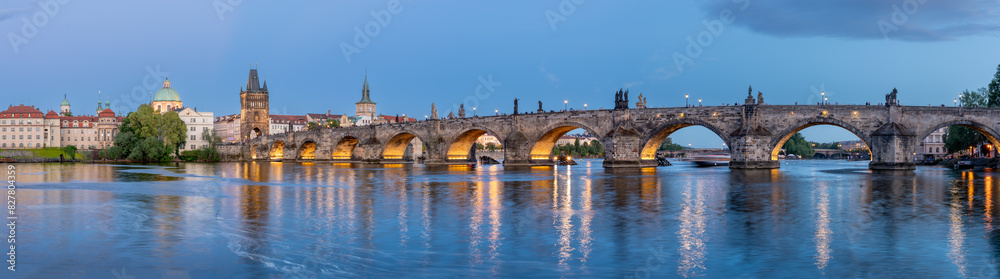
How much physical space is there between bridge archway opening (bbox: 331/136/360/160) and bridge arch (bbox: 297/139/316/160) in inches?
257

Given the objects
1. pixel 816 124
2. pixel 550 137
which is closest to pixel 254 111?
pixel 550 137

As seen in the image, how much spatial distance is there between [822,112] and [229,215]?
149 ft

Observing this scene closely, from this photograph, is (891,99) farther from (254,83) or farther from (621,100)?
(254,83)

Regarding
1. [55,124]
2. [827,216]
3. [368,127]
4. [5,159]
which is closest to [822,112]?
[827,216]

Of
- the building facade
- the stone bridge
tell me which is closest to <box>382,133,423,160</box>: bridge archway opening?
the stone bridge

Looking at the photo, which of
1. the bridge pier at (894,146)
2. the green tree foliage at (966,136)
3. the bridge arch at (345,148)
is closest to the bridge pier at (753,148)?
the bridge pier at (894,146)

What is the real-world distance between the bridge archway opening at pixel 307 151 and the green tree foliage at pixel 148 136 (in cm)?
1721

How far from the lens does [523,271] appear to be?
12.5m

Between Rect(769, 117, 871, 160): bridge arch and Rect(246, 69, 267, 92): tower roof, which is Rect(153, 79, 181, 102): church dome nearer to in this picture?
Rect(246, 69, 267, 92): tower roof

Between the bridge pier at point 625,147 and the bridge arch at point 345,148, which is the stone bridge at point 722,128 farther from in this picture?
the bridge arch at point 345,148

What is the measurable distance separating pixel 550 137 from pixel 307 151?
57.2m

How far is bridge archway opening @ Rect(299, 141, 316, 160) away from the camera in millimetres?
112506

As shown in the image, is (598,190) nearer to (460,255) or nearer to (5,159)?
(460,255)

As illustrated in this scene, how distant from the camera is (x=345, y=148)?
105 m
